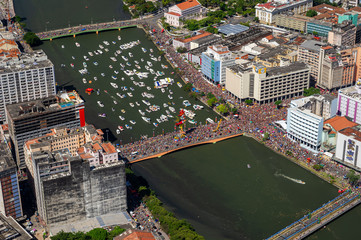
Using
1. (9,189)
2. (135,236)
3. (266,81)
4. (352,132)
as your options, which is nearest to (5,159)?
(9,189)

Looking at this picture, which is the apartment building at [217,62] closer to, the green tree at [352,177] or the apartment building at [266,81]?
the apartment building at [266,81]

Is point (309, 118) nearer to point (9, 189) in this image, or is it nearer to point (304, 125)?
point (304, 125)

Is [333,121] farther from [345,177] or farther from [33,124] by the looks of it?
[33,124]

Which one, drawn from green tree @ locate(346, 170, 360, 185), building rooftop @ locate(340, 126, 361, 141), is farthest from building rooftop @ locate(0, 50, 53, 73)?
green tree @ locate(346, 170, 360, 185)

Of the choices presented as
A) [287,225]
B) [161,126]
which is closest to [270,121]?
[161,126]

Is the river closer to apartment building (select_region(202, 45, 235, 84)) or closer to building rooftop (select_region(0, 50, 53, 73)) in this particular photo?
building rooftop (select_region(0, 50, 53, 73))

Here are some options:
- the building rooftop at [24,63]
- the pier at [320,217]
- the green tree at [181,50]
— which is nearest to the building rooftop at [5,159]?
the building rooftop at [24,63]
